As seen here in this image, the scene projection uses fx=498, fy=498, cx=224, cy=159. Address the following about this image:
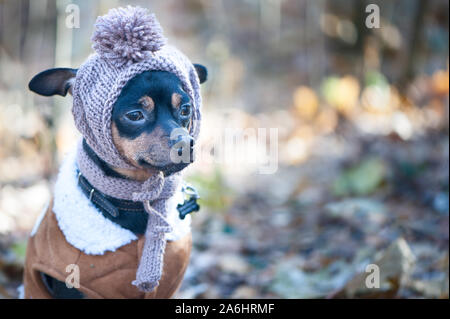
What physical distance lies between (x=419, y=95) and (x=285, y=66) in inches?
139

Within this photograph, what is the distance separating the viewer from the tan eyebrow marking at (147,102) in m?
1.75

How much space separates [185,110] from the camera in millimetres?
1853

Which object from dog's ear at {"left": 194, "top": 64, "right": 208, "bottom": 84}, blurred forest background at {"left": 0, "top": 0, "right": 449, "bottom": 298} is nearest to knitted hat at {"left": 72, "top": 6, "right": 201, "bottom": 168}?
dog's ear at {"left": 194, "top": 64, "right": 208, "bottom": 84}

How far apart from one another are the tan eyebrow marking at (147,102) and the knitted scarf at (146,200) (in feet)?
0.85

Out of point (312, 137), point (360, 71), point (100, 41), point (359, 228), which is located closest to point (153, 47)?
point (100, 41)

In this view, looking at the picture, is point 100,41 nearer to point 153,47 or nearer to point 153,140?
point 153,47

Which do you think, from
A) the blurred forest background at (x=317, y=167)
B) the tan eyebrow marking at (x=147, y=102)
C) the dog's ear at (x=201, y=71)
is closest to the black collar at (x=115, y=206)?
the tan eyebrow marking at (x=147, y=102)

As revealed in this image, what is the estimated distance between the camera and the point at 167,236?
6.48 feet

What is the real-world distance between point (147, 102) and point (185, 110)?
0.16 meters

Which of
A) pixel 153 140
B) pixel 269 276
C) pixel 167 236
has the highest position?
pixel 153 140

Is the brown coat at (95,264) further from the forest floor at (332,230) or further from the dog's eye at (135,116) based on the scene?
the forest floor at (332,230)

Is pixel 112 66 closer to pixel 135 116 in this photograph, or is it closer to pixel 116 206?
pixel 135 116

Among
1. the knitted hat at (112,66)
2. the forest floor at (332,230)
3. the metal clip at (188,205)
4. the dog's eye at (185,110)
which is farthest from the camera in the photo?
the forest floor at (332,230)

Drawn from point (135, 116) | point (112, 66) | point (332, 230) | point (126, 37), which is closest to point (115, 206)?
point (135, 116)
